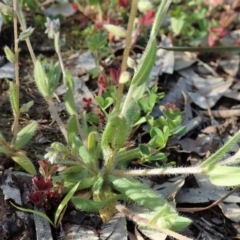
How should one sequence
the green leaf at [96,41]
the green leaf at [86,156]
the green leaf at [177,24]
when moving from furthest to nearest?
the green leaf at [177,24]
the green leaf at [96,41]
the green leaf at [86,156]

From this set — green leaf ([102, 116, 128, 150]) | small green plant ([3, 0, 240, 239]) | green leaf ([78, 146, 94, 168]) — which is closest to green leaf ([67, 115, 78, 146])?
small green plant ([3, 0, 240, 239])

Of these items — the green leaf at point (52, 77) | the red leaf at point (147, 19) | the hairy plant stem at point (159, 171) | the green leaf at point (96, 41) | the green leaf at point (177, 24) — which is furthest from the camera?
the green leaf at point (177, 24)

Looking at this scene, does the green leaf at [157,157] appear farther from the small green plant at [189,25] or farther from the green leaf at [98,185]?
the small green plant at [189,25]

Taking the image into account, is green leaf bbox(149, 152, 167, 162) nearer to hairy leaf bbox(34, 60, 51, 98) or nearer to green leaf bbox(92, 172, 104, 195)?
green leaf bbox(92, 172, 104, 195)

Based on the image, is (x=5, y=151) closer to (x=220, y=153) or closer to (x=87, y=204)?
(x=87, y=204)

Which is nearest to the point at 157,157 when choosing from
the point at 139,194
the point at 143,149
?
the point at 143,149

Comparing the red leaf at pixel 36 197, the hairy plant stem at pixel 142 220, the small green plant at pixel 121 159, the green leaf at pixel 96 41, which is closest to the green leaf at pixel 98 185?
the small green plant at pixel 121 159

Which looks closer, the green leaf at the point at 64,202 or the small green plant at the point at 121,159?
the small green plant at the point at 121,159
